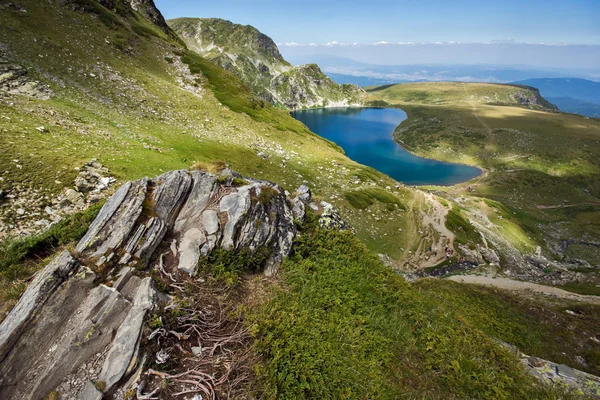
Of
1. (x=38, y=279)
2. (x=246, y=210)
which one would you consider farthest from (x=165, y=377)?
(x=246, y=210)

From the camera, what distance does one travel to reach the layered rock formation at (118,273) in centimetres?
626

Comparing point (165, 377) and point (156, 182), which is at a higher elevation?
point (156, 182)

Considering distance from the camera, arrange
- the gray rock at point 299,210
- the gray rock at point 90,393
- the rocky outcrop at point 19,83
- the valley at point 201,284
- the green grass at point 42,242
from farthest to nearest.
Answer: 1. the rocky outcrop at point 19,83
2. the gray rock at point 299,210
3. the green grass at point 42,242
4. the valley at point 201,284
5. the gray rock at point 90,393

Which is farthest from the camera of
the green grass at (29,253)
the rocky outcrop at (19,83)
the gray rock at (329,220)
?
the rocky outcrop at (19,83)

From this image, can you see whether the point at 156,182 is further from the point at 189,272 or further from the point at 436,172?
the point at 436,172

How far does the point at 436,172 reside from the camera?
119m

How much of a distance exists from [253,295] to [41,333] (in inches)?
233

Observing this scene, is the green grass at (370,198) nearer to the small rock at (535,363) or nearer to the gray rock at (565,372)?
the small rock at (535,363)

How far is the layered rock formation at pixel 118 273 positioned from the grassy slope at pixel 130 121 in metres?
8.49

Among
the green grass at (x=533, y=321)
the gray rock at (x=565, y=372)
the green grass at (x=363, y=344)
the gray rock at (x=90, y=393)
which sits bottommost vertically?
the green grass at (x=533, y=321)

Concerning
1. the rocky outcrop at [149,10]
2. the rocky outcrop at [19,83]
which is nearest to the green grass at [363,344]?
the rocky outcrop at [19,83]

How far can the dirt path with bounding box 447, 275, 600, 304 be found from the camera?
104 ft

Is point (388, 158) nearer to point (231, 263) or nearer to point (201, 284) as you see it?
point (231, 263)

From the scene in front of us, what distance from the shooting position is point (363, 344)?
31.7 feet
